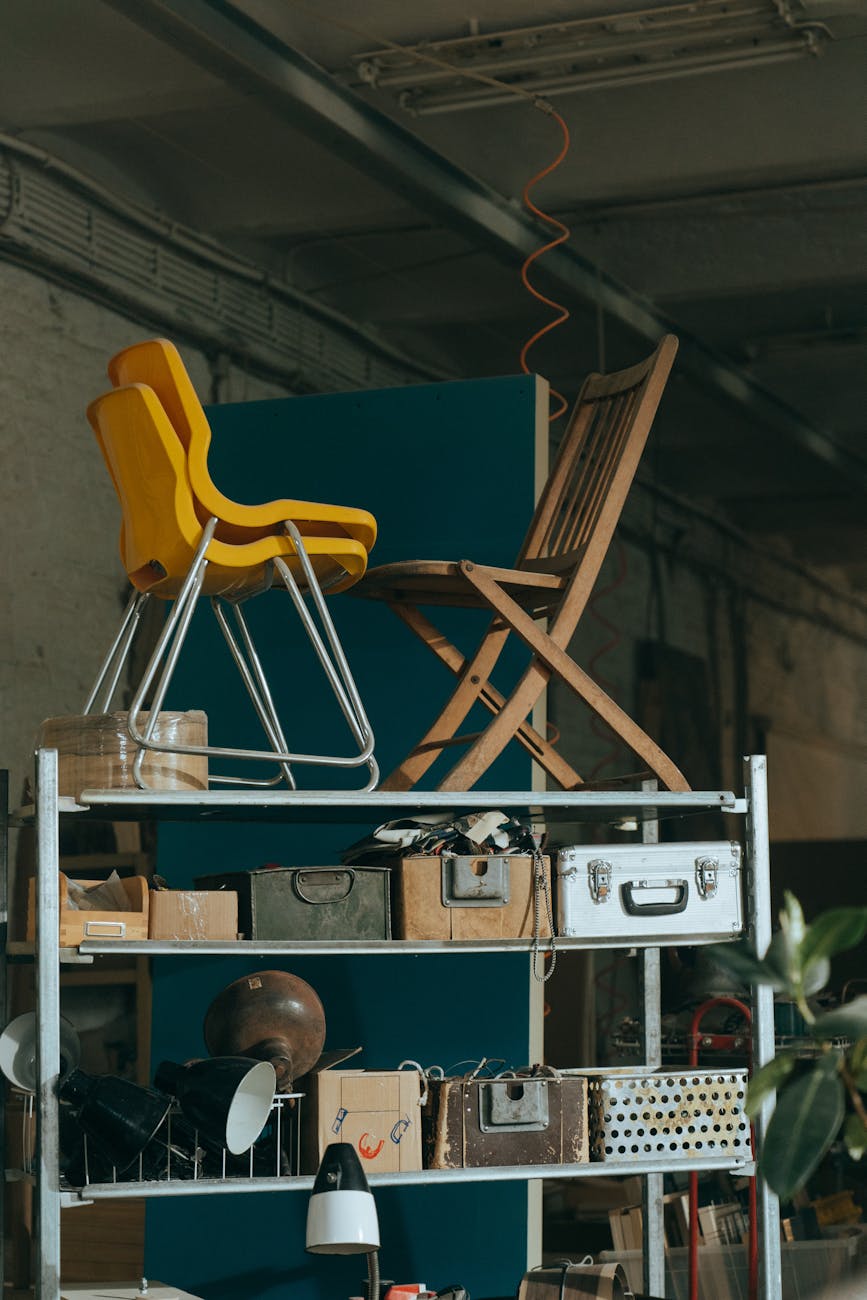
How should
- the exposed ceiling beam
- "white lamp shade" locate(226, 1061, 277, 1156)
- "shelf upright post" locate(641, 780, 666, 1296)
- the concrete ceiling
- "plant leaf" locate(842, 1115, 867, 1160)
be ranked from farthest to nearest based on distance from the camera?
the concrete ceiling < the exposed ceiling beam < "shelf upright post" locate(641, 780, 666, 1296) < "white lamp shade" locate(226, 1061, 277, 1156) < "plant leaf" locate(842, 1115, 867, 1160)

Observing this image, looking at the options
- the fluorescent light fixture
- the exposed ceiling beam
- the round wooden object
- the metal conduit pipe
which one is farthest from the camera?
the metal conduit pipe

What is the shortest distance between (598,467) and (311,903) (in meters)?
1.17

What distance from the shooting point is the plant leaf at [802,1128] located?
114 cm

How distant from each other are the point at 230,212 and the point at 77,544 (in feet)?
4.61

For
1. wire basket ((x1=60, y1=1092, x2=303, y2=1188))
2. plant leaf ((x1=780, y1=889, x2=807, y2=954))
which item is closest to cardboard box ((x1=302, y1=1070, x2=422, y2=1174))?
wire basket ((x1=60, y1=1092, x2=303, y2=1188))

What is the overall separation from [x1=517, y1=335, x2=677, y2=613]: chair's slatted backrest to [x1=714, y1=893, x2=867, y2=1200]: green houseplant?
2288 millimetres

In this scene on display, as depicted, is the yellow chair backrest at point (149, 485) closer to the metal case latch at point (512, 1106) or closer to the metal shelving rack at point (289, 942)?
the metal shelving rack at point (289, 942)

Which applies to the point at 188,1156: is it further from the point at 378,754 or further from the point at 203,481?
the point at 378,754

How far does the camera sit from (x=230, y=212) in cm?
621

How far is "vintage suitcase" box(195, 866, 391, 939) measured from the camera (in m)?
3.35

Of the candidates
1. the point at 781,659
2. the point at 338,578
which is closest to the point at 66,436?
the point at 338,578

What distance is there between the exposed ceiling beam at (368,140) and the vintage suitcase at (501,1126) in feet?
8.97

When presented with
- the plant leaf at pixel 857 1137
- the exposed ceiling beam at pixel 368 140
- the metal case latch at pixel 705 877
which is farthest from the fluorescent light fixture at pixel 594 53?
the plant leaf at pixel 857 1137

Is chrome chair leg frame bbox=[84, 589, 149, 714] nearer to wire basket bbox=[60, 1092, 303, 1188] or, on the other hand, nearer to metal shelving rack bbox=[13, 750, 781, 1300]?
metal shelving rack bbox=[13, 750, 781, 1300]
